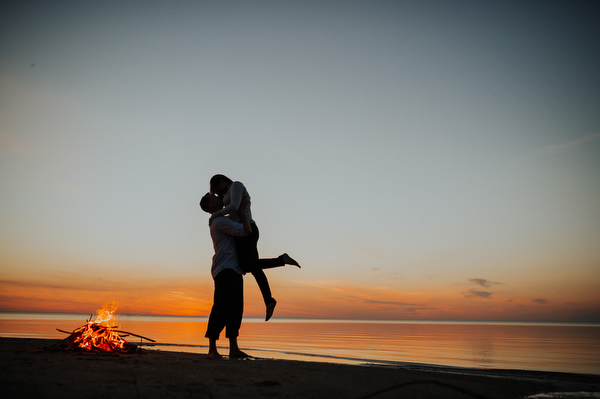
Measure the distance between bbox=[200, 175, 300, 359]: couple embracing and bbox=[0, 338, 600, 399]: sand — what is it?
0.75m

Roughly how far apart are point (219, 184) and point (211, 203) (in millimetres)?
358

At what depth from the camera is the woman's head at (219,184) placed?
21.3ft

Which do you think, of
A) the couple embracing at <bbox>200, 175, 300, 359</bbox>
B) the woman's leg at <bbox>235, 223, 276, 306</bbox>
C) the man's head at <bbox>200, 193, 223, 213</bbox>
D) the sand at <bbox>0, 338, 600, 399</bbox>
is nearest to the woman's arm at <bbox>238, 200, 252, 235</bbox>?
the couple embracing at <bbox>200, 175, 300, 359</bbox>

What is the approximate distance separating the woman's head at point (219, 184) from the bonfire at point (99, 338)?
2.62 m

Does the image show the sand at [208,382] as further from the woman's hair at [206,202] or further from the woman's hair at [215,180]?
the woman's hair at [215,180]

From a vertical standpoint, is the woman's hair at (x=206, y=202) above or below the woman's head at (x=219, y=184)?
below

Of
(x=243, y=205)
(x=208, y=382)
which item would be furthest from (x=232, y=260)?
(x=208, y=382)

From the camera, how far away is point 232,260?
20.2 feet

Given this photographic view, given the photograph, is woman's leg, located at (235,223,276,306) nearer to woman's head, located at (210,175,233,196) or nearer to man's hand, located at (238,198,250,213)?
man's hand, located at (238,198,250,213)

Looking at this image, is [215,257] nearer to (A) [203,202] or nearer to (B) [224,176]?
(A) [203,202]

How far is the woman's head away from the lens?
6498mm

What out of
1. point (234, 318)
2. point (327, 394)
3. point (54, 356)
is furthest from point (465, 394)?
point (54, 356)

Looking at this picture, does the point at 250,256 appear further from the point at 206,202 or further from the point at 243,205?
the point at 206,202

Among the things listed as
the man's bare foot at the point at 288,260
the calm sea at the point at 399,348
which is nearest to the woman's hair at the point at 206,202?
the man's bare foot at the point at 288,260
